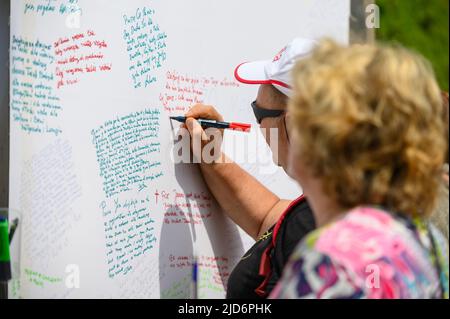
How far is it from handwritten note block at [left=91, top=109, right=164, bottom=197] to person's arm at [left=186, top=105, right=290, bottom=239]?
0.21 m

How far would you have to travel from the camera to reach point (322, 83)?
49.2 inches

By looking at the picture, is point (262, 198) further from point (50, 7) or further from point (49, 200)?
point (50, 7)

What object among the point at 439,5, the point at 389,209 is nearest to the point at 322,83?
the point at 389,209

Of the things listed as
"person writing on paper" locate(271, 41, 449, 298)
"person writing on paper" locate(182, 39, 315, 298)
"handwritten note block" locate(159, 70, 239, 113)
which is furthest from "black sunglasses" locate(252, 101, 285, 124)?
"person writing on paper" locate(271, 41, 449, 298)

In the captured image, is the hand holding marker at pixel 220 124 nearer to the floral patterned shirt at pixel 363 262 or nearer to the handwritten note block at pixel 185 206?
the handwritten note block at pixel 185 206

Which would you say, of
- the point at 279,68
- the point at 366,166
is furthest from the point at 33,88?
the point at 366,166

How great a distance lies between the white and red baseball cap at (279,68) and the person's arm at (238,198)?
0.18 metres

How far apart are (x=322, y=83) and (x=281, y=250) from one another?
2.77ft

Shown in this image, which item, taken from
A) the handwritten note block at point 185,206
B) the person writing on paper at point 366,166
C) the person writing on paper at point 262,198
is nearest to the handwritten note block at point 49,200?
the handwritten note block at point 185,206

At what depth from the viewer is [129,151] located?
2.35 m

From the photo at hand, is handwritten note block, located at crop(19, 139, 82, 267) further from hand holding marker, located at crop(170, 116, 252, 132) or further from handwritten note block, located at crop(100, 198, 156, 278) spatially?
hand holding marker, located at crop(170, 116, 252, 132)

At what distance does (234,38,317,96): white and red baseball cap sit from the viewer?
2.31 meters

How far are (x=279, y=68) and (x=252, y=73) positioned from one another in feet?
0.56
